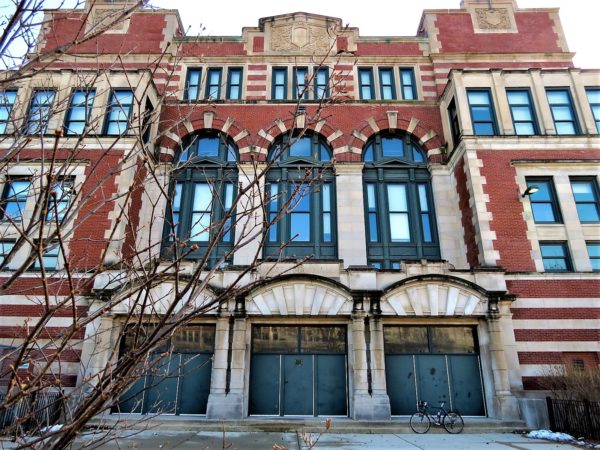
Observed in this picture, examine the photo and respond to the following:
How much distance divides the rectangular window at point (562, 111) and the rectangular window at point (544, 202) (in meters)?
2.83

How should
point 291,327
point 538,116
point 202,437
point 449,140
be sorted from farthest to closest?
point 449,140 → point 538,116 → point 291,327 → point 202,437

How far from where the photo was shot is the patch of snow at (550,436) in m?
11.8

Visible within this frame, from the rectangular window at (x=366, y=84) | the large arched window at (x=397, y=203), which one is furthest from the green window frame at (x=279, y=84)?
the large arched window at (x=397, y=203)

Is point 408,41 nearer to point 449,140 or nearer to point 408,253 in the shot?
point 449,140

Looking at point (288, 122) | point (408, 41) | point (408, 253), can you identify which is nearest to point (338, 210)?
point (408, 253)

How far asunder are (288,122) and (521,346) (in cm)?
1451

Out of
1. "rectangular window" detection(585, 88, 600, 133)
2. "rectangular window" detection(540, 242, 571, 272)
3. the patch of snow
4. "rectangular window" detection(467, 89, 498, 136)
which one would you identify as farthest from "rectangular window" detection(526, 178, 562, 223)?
the patch of snow

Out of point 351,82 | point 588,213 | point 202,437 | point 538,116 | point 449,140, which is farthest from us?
point 351,82

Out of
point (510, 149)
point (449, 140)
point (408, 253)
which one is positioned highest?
point (449, 140)

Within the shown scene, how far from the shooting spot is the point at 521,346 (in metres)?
15.2

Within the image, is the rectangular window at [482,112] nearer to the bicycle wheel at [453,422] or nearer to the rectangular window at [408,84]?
the rectangular window at [408,84]

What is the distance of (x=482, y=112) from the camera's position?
63.6 ft

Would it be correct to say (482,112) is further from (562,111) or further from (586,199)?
(586,199)

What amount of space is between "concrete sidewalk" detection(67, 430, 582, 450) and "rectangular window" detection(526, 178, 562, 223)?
9.08m
